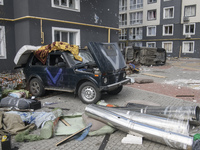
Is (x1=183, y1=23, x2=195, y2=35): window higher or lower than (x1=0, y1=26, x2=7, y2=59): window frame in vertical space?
higher

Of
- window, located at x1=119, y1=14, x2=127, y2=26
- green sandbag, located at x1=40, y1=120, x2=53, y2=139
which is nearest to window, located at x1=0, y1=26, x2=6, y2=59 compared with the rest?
green sandbag, located at x1=40, y1=120, x2=53, y2=139

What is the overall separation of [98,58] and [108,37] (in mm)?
10302

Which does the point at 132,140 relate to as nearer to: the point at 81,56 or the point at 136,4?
the point at 81,56

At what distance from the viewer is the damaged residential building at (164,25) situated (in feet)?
103

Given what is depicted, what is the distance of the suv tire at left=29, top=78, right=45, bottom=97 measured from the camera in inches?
306

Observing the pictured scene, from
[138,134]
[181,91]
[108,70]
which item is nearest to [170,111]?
[138,134]

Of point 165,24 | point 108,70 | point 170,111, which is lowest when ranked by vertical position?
point 170,111

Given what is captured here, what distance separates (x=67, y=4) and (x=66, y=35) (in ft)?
6.80

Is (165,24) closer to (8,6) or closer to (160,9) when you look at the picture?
(160,9)

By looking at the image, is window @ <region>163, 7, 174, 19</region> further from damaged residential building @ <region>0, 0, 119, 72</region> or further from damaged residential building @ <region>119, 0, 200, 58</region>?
damaged residential building @ <region>0, 0, 119, 72</region>

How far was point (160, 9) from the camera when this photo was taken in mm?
34250

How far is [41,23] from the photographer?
1190 centimetres

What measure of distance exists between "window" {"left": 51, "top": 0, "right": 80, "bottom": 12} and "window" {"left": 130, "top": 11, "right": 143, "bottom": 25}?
85.8ft

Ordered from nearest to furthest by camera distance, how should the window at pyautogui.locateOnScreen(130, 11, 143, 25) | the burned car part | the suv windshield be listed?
the burned car part
the suv windshield
the window at pyautogui.locateOnScreen(130, 11, 143, 25)
